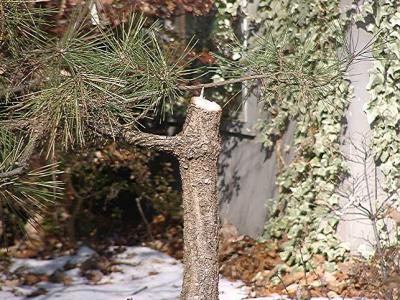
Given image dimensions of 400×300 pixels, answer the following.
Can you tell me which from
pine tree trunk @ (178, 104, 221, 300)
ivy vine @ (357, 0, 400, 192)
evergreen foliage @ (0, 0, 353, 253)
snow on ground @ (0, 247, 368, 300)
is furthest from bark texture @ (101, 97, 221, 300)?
ivy vine @ (357, 0, 400, 192)

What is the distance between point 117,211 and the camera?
824cm

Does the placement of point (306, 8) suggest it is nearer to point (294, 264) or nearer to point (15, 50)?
point (294, 264)

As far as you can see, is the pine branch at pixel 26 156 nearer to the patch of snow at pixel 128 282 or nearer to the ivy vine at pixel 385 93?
the patch of snow at pixel 128 282

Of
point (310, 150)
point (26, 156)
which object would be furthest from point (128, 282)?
point (26, 156)

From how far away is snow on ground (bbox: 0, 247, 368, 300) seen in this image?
6.29 meters

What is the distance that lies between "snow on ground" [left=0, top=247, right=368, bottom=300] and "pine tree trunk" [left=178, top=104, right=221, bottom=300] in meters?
1.79

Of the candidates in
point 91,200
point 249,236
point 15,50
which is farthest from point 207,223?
point 91,200

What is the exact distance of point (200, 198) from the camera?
13.6ft

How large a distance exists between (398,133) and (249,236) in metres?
1.77

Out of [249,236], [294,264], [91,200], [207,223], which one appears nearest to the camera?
[207,223]

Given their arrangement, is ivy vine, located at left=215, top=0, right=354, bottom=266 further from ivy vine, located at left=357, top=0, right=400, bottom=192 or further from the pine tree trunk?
the pine tree trunk

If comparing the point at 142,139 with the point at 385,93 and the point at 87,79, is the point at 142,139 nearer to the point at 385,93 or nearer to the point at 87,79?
Answer: the point at 87,79

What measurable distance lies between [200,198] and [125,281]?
283 cm

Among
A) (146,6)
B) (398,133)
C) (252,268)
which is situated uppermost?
(146,6)
